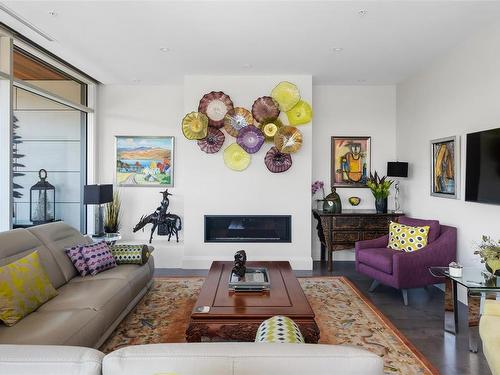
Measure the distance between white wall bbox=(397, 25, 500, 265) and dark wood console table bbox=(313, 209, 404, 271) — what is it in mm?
514

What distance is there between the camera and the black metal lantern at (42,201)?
4.01 meters

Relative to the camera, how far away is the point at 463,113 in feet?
11.7

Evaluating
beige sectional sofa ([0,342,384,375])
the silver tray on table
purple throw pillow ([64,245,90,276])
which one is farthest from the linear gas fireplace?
beige sectional sofa ([0,342,384,375])

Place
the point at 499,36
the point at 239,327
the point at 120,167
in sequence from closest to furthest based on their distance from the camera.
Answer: the point at 239,327
the point at 499,36
the point at 120,167

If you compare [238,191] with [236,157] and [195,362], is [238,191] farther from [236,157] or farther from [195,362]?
[195,362]

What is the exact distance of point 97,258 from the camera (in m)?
3.07

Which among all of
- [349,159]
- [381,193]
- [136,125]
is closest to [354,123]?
[349,159]

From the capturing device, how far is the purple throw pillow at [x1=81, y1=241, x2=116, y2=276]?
3.01 meters

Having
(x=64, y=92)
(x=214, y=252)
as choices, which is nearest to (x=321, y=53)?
(x=214, y=252)

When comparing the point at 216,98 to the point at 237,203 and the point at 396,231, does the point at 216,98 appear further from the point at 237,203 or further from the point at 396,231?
the point at 396,231

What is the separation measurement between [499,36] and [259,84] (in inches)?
110

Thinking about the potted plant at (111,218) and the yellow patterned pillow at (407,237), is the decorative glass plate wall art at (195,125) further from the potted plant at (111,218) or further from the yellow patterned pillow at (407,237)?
the yellow patterned pillow at (407,237)

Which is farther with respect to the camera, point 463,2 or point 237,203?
point 237,203

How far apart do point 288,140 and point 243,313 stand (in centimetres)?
294
